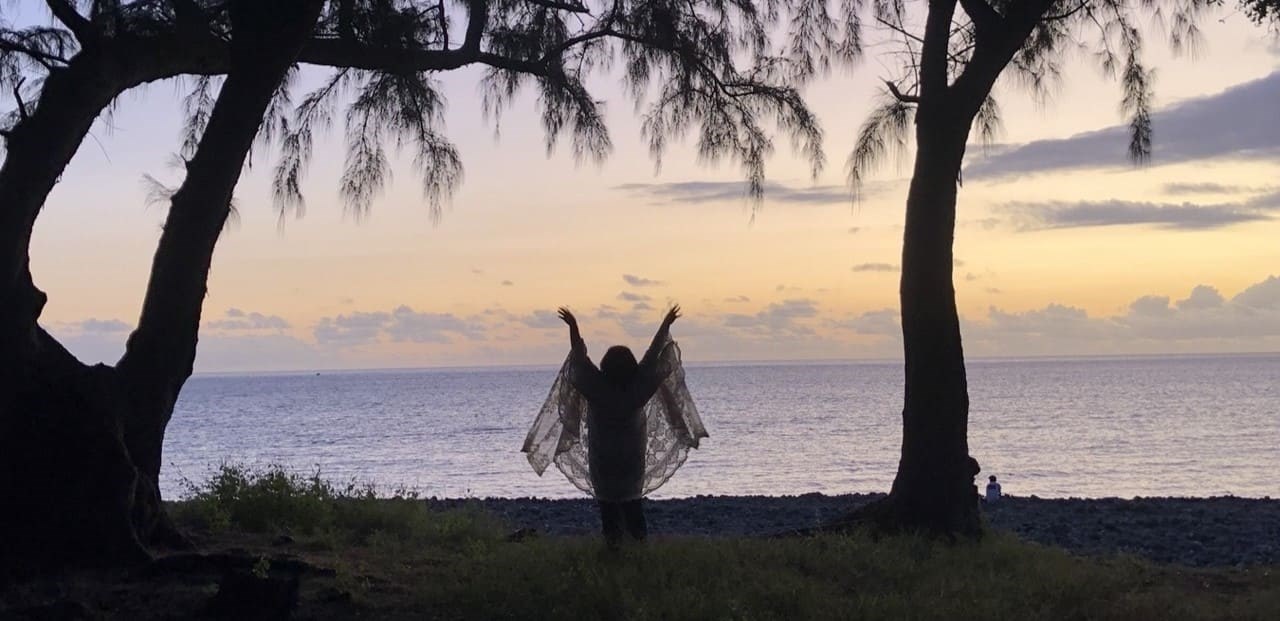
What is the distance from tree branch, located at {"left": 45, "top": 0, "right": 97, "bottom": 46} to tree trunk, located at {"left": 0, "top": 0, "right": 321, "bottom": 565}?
32.9 inches

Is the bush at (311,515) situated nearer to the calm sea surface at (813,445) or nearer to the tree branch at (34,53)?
the tree branch at (34,53)

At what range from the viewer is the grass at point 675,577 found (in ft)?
21.5

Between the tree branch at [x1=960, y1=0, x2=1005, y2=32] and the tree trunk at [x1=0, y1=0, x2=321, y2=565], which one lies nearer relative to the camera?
the tree trunk at [x1=0, y1=0, x2=321, y2=565]

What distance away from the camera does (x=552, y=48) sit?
1023cm

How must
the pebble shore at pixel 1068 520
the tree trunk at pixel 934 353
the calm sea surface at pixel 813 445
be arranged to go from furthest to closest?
1. the calm sea surface at pixel 813 445
2. the pebble shore at pixel 1068 520
3. the tree trunk at pixel 934 353

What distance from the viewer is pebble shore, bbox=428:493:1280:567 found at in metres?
11.7

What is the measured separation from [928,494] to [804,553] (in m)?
1.80

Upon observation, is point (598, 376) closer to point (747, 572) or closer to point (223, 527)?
point (747, 572)

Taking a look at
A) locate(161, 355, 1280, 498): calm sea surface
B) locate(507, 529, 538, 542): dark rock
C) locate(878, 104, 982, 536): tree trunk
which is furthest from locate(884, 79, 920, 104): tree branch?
locate(161, 355, 1280, 498): calm sea surface

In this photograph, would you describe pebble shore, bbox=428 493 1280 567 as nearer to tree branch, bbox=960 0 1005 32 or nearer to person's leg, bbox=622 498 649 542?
person's leg, bbox=622 498 649 542

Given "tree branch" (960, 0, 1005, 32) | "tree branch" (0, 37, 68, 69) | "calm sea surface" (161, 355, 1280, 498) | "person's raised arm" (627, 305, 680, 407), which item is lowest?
"calm sea surface" (161, 355, 1280, 498)

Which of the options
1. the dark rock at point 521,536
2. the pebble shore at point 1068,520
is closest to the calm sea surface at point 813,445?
the pebble shore at point 1068,520

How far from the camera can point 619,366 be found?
7.81m

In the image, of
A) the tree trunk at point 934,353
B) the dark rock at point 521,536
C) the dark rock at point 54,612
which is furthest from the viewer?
the tree trunk at point 934,353
